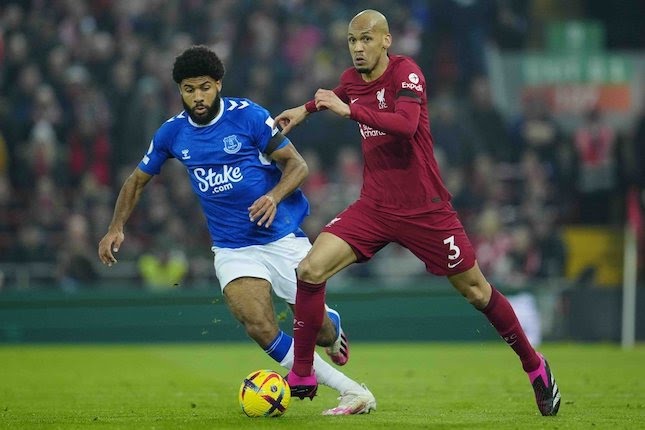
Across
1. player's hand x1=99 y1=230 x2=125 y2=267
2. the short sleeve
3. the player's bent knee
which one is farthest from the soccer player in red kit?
player's hand x1=99 y1=230 x2=125 y2=267

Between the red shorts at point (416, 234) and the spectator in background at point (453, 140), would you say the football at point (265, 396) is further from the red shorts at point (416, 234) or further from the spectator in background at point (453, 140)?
the spectator in background at point (453, 140)

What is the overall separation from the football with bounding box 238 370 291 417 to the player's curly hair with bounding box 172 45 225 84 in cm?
205

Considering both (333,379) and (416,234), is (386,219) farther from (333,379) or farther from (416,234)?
(333,379)

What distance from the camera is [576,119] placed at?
21.8 m

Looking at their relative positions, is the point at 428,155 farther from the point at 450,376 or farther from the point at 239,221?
the point at 450,376

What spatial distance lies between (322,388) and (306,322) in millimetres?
3098

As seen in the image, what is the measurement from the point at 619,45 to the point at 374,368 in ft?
34.4

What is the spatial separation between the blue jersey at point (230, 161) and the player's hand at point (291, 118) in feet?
1.29

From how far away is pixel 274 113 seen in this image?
19984 millimetres

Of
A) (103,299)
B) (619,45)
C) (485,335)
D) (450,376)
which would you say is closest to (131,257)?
(103,299)

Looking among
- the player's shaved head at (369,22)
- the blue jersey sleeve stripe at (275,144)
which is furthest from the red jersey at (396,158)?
the blue jersey sleeve stripe at (275,144)

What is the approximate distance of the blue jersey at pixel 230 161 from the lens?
9016 millimetres

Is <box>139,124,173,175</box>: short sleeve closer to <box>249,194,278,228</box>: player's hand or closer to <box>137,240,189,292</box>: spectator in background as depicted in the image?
<box>249,194,278,228</box>: player's hand

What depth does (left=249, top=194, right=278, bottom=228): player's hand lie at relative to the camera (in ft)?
28.1
